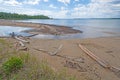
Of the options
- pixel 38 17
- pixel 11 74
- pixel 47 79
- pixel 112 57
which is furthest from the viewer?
pixel 38 17

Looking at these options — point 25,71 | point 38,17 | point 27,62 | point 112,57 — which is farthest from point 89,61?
point 38,17

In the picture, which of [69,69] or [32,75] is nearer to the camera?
[32,75]

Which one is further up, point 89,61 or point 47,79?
point 47,79

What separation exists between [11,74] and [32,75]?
81cm

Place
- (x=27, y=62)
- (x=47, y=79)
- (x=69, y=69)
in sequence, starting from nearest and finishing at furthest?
(x=47, y=79), (x=27, y=62), (x=69, y=69)

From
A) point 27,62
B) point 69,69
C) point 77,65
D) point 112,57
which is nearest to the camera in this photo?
point 27,62

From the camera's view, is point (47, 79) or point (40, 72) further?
point (40, 72)

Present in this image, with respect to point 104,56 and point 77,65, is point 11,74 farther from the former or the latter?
point 104,56

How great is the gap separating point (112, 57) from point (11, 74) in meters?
8.20

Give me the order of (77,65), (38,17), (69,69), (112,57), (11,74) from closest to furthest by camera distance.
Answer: (11,74), (69,69), (77,65), (112,57), (38,17)

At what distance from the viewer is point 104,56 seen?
40.9ft

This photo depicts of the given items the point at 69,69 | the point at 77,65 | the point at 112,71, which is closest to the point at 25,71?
the point at 69,69

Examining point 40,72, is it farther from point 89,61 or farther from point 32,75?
point 89,61

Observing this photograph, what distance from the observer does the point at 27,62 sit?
7.45 m
